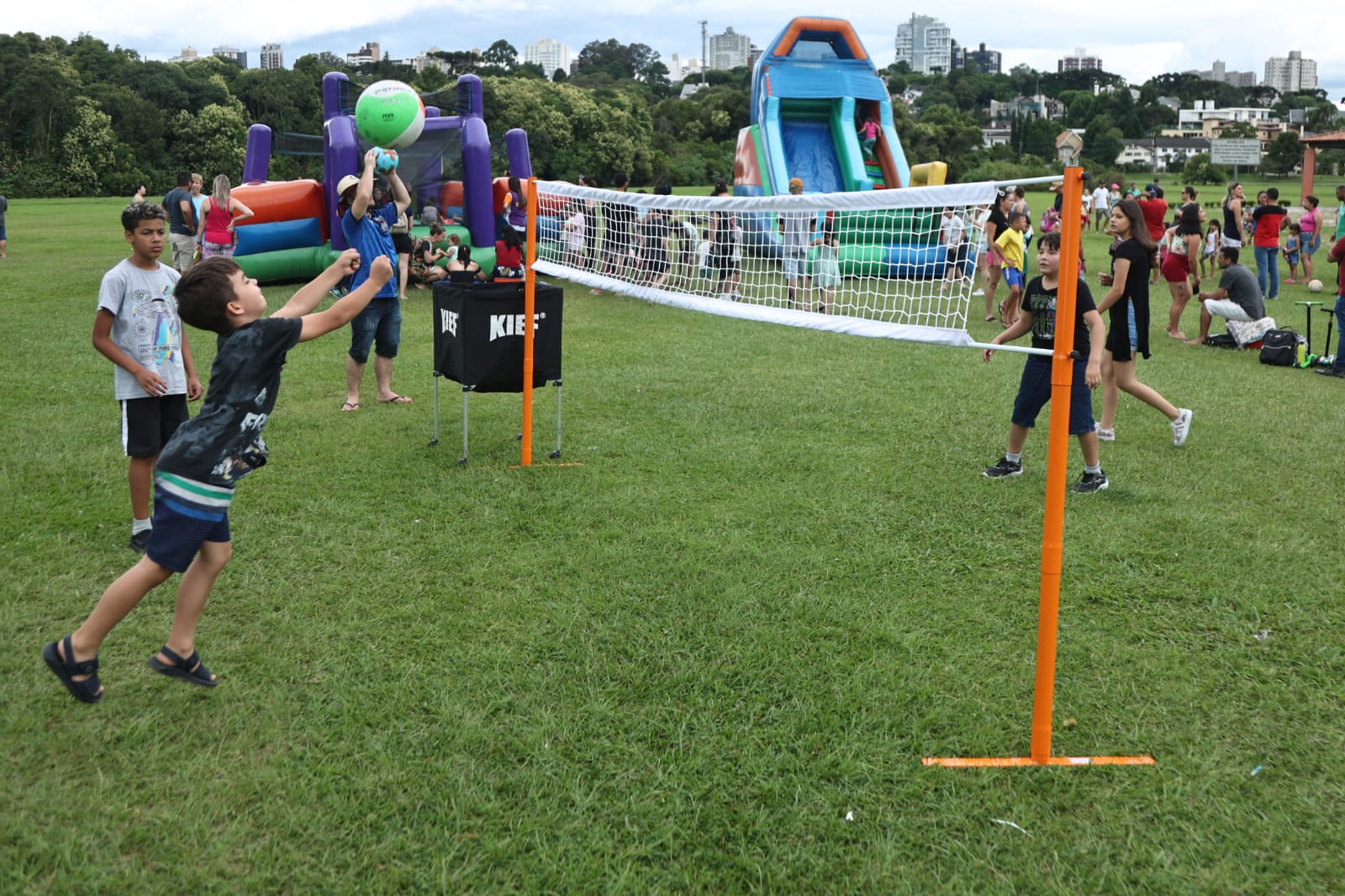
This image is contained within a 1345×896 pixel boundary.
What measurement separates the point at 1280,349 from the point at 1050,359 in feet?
22.7

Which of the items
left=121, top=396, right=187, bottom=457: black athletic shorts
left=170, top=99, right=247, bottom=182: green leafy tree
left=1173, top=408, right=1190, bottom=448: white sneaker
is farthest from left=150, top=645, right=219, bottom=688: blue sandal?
left=170, top=99, right=247, bottom=182: green leafy tree

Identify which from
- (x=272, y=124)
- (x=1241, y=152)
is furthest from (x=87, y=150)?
(x=1241, y=152)

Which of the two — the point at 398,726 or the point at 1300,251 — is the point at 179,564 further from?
the point at 1300,251

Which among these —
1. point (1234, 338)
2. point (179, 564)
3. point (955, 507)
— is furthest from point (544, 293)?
point (1234, 338)

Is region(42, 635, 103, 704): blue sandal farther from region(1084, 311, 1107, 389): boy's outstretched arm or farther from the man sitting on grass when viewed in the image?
the man sitting on grass

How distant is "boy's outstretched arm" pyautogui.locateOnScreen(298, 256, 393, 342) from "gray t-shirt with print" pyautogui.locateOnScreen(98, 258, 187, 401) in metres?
1.54

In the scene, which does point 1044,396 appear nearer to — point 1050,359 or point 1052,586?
point 1050,359

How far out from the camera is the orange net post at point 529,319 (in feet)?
23.5

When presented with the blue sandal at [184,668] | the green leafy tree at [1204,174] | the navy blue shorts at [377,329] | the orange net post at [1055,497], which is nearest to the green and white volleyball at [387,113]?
the navy blue shorts at [377,329]

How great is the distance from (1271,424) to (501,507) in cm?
679

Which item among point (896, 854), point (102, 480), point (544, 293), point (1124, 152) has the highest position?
point (1124, 152)

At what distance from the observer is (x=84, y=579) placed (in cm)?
532

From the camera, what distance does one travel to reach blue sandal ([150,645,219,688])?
4.19 meters

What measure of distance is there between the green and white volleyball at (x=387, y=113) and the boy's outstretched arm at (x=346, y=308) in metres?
9.89
